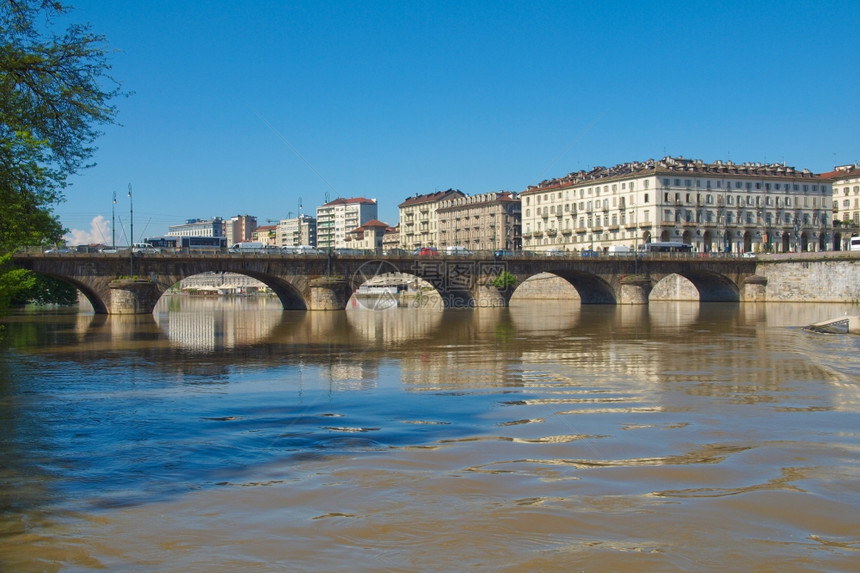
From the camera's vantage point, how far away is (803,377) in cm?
2572

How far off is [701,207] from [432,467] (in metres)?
124

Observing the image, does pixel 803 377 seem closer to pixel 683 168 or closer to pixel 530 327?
pixel 530 327

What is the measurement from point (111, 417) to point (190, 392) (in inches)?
174

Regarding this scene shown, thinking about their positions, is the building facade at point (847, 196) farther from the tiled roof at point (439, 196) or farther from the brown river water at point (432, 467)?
the brown river water at point (432, 467)

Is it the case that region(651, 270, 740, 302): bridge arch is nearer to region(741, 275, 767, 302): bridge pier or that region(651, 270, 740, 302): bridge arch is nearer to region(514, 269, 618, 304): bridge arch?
region(741, 275, 767, 302): bridge pier

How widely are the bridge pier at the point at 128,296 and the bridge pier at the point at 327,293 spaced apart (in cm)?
1473

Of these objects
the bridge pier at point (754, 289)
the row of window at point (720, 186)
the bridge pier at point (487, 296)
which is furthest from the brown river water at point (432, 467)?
the row of window at point (720, 186)

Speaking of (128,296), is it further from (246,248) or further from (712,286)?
(712,286)

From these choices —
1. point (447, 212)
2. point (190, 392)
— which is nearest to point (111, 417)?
point (190, 392)

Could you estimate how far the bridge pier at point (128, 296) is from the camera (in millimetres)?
67062

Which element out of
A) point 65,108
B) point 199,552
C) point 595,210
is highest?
point 595,210

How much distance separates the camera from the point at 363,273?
8012 cm

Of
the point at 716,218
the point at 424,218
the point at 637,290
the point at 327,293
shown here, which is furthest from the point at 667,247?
the point at 424,218

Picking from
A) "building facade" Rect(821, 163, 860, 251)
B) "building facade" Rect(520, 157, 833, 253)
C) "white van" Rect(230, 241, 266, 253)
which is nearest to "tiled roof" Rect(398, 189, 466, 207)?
"building facade" Rect(520, 157, 833, 253)
